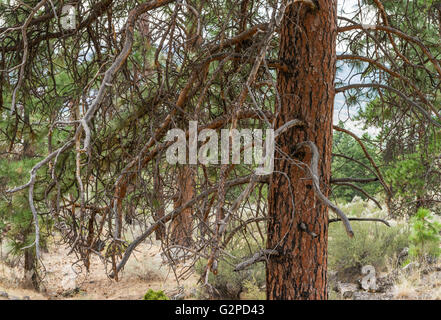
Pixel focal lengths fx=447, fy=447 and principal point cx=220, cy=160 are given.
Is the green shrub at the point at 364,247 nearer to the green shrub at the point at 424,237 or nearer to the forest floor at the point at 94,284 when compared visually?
the green shrub at the point at 424,237

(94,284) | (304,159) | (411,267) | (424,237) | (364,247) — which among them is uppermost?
(304,159)

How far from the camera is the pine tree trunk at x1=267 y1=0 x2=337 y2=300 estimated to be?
292 centimetres

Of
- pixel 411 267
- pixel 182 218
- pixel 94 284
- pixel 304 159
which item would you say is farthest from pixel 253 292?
pixel 304 159

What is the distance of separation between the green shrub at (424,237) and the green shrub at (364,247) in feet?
2.42

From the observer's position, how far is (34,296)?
8492 millimetres

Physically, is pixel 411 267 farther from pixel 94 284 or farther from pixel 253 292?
pixel 94 284

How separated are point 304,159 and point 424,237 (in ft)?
19.2

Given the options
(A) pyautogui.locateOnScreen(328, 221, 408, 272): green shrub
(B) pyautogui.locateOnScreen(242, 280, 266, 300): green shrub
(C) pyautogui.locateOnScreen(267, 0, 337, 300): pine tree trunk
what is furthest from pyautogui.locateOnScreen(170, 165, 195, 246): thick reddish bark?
(A) pyautogui.locateOnScreen(328, 221, 408, 272): green shrub

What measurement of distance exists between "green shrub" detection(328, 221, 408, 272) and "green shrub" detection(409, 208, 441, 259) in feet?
2.42

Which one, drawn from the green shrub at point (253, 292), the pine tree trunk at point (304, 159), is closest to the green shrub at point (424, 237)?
the green shrub at point (253, 292)

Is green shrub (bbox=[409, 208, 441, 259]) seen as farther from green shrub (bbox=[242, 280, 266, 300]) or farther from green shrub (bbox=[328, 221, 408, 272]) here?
green shrub (bbox=[242, 280, 266, 300])

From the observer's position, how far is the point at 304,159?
2.93 m

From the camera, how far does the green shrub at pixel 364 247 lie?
9016mm
